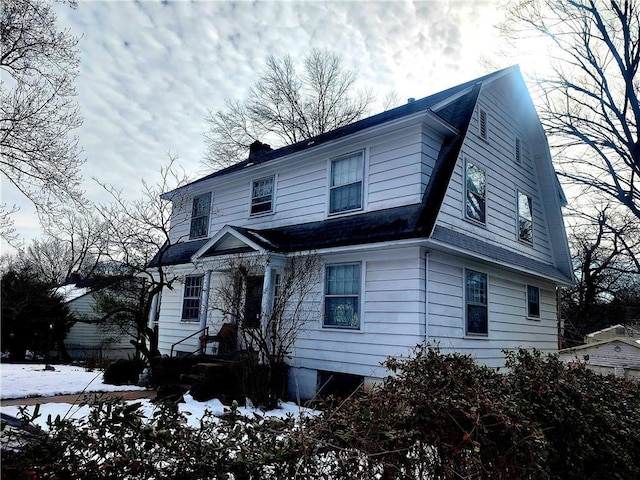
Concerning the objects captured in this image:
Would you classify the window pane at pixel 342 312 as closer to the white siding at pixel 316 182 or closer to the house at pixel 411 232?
the house at pixel 411 232

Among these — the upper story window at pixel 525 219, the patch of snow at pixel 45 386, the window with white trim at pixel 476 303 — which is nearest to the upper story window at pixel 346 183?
the window with white trim at pixel 476 303

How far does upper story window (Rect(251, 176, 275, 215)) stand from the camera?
12.4 meters

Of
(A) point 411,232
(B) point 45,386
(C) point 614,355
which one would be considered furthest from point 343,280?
(C) point 614,355

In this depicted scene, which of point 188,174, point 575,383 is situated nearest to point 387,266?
point 575,383

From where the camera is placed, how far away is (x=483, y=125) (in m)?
11.3

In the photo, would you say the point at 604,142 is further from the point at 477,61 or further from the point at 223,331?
the point at 223,331

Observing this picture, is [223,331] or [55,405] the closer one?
[55,405]

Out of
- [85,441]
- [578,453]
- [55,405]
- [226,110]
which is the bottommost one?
[55,405]

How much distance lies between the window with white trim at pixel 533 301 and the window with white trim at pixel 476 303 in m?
3.05

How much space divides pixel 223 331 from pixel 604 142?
13935mm

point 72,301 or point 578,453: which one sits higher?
point 72,301

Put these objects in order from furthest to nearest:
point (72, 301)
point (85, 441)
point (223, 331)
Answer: point (72, 301) → point (223, 331) → point (85, 441)

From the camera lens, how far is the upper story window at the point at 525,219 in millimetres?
12391

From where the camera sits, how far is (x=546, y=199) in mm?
13609
